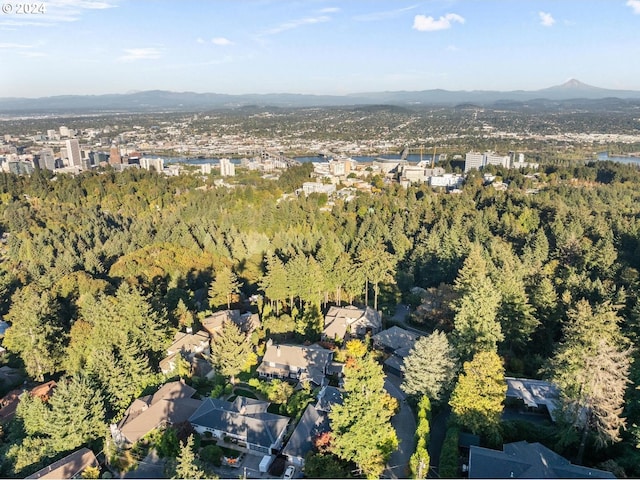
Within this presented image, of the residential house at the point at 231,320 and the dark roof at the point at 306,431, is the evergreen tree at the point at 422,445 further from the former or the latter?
the residential house at the point at 231,320

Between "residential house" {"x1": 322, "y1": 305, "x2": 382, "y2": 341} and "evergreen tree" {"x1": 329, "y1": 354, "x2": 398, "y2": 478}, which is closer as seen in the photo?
"evergreen tree" {"x1": 329, "y1": 354, "x2": 398, "y2": 478}

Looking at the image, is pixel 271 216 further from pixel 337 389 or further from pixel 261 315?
pixel 337 389

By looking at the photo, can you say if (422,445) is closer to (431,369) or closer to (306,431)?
(431,369)

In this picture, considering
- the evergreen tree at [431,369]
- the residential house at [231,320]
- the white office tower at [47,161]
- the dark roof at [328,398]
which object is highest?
the white office tower at [47,161]

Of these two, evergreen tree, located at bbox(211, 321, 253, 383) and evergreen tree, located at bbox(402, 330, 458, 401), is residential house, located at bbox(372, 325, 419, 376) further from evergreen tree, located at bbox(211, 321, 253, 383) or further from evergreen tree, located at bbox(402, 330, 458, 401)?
evergreen tree, located at bbox(211, 321, 253, 383)

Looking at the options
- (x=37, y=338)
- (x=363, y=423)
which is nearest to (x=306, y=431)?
(x=363, y=423)

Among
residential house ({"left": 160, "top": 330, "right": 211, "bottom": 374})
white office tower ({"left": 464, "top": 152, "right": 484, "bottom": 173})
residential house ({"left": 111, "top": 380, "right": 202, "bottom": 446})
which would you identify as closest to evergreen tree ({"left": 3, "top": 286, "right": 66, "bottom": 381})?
residential house ({"left": 160, "top": 330, "right": 211, "bottom": 374})

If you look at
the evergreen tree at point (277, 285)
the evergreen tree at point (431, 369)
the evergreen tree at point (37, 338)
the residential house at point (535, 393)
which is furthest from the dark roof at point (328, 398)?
the evergreen tree at point (37, 338)
